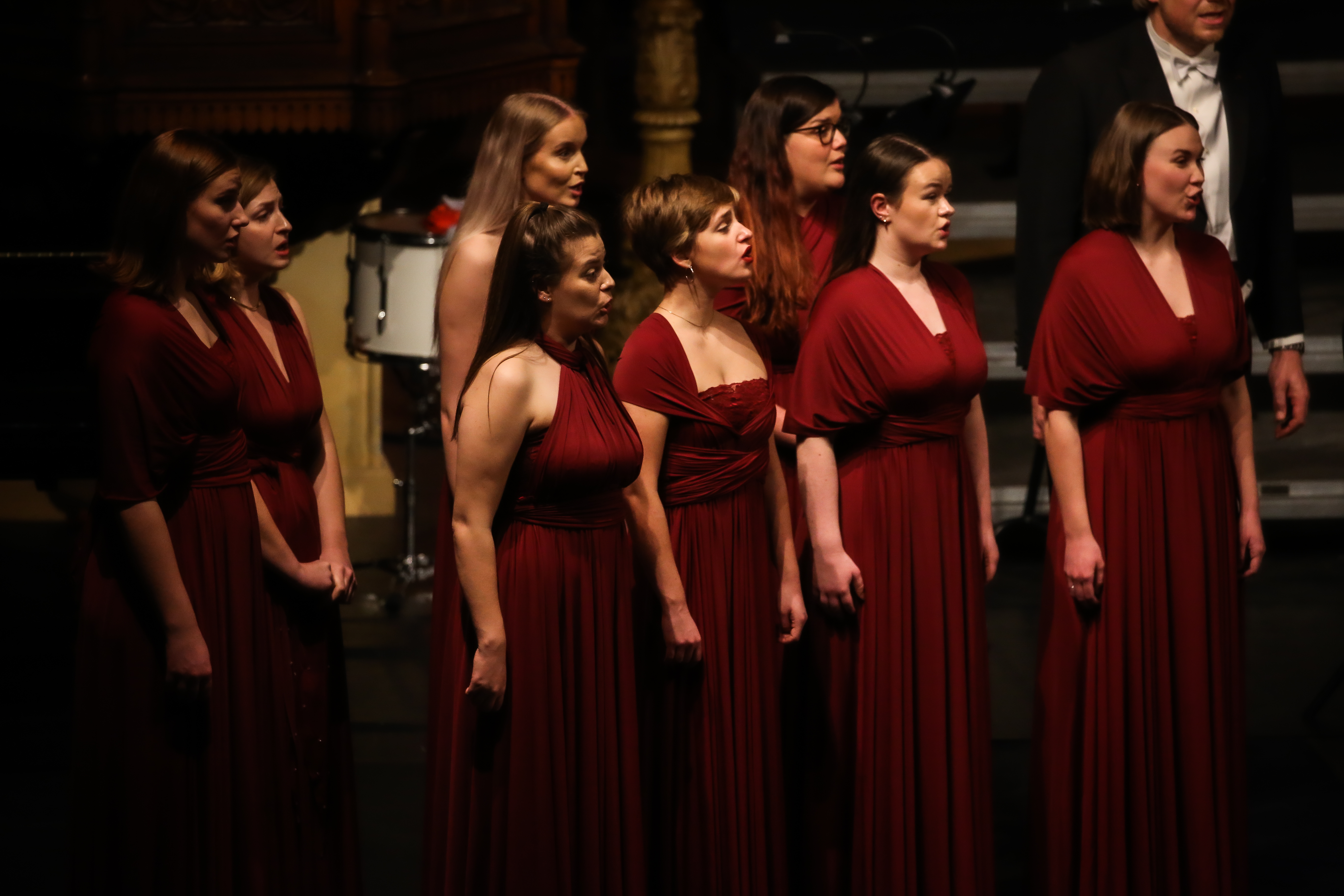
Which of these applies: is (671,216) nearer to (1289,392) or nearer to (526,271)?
(526,271)

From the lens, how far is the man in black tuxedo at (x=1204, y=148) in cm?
376

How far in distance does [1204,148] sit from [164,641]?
92.0 inches

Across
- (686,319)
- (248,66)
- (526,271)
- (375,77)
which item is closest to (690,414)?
(686,319)

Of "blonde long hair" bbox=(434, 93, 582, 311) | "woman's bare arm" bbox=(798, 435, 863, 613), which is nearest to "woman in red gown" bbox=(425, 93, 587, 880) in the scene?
"blonde long hair" bbox=(434, 93, 582, 311)

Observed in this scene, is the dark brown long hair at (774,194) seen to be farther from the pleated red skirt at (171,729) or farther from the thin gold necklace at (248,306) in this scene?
the pleated red skirt at (171,729)

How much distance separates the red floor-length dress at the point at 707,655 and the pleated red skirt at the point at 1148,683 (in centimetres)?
64

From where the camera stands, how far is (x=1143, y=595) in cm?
338

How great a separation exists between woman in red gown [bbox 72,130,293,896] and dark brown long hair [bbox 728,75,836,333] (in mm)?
1108

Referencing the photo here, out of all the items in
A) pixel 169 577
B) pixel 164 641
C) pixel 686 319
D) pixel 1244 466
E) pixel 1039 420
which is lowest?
pixel 164 641

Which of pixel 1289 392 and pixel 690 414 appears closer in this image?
pixel 690 414

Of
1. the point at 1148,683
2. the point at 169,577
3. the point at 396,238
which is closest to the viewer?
the point at 169,577

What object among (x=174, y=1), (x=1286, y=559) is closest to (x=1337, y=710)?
(x=1286, y=559)

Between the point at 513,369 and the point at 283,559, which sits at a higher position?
the point at 513,369

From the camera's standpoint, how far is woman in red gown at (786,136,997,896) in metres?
3.25
